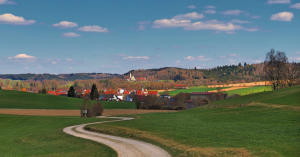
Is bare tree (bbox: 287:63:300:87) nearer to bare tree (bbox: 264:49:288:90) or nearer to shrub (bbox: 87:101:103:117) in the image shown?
bare tree (bbox: 264:49:288:90)

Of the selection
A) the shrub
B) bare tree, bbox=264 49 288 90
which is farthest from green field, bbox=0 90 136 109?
bare tree, bbox=264 49 288 90

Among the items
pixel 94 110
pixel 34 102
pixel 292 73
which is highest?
pixel 292 73

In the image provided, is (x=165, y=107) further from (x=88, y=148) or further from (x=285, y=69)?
(x=88, y=148)

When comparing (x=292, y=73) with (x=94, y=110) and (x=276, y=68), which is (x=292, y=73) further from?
(x=94, y=110)

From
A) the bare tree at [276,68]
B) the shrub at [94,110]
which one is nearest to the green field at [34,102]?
the shrub at [94,110]

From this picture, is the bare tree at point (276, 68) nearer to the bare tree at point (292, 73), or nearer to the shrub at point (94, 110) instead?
the bare tree at point (292, 73)

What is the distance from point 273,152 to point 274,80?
3301 inches

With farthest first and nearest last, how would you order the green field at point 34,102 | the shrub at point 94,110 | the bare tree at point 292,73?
the green field at point 34,102 → the bare tree at point 292,73 → the shrub at point 94,110

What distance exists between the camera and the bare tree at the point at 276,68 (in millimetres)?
97062

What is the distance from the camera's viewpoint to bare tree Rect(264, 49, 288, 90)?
97062 millimetres

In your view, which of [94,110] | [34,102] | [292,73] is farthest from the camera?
[34,102]

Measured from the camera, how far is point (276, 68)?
3841 inches

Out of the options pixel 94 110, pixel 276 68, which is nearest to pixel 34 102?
pixel 94 110

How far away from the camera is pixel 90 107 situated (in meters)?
92.9
